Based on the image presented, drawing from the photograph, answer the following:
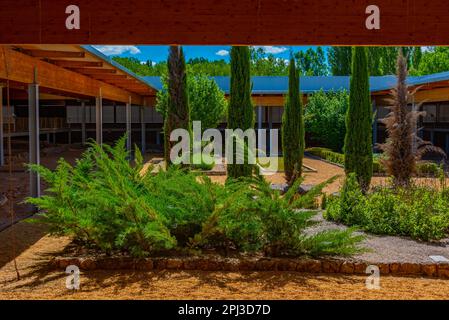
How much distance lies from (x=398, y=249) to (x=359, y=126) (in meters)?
7.98

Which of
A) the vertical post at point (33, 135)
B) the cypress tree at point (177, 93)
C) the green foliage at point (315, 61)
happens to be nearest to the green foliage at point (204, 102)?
the cypress tree at point (177, 93)

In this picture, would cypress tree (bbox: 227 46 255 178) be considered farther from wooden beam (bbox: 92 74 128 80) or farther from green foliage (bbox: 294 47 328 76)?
green foliage (bbox: 294 47 328 76)

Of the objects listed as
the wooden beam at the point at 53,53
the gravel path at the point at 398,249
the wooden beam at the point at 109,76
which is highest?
the wooden beam at the point at 109,76

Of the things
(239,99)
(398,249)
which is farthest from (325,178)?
(398,249)

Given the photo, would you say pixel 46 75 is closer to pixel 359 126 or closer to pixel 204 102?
pixel 359 126

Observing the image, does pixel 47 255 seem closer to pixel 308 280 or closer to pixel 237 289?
pixel 237 289

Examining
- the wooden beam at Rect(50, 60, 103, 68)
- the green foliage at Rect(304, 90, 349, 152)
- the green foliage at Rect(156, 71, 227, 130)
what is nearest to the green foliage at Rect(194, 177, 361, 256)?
the wooden beam at Rect(50, 60, 103, 68)

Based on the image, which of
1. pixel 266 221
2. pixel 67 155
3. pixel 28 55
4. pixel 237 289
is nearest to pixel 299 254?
pixel 266 221

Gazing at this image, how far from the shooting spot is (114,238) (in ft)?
23.8

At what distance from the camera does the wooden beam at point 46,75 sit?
1025cm

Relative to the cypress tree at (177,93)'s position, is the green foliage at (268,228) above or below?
below

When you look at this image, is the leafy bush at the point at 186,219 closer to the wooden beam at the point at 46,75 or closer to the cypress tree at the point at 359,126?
the wooden beam at the point at 46,75

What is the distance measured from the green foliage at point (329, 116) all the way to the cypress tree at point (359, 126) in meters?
12.6
